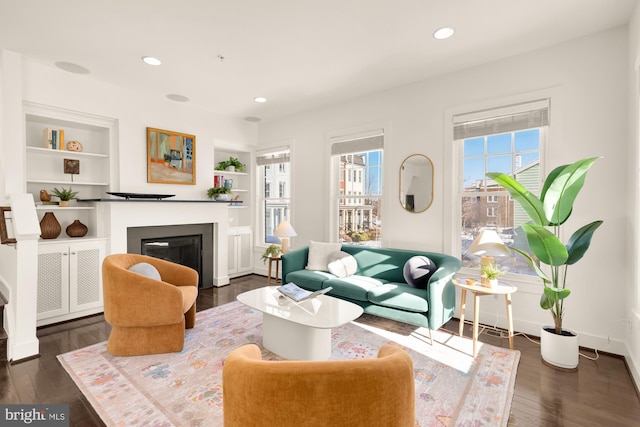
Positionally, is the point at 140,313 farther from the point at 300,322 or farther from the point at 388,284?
the point at 388,284

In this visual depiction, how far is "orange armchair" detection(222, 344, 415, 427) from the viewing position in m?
1.03

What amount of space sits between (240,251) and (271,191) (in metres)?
1.21

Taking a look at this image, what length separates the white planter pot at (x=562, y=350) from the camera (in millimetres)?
2471

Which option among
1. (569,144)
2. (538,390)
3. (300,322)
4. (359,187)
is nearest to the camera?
(538,390)

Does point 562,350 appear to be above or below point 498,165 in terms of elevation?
below

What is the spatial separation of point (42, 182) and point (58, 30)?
174 cm

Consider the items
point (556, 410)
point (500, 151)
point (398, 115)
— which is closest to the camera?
point (556, 410)

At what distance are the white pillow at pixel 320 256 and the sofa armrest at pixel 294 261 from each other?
9 cm

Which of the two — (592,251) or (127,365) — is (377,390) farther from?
(592,251)

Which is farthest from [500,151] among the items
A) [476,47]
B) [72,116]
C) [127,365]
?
[72,116]

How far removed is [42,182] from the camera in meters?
3.57

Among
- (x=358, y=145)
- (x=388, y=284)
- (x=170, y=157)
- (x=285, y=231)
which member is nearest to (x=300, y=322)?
(x=388, y=284)

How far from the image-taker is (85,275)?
362 cm

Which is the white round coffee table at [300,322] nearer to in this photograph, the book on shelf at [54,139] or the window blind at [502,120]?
the window blind at [502,120]
